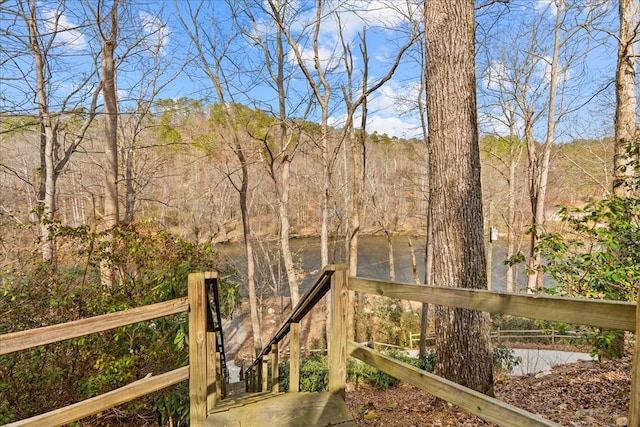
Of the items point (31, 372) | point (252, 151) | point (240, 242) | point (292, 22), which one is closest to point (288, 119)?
point (252, 151)

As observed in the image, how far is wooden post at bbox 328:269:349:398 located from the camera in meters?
1.99

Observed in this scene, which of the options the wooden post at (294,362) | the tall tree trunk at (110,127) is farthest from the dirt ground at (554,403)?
the tall tree trunk at (110,127)

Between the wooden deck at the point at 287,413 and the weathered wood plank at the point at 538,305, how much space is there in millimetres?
771

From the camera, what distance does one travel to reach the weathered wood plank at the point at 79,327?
129cm

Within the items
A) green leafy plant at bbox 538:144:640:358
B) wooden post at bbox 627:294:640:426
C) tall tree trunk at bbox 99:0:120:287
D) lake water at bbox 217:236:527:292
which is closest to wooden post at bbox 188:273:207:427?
wooden post at bbox 627:294:640:426

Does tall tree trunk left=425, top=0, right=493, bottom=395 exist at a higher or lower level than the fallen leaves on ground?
higher

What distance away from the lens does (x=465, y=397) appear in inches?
53.5

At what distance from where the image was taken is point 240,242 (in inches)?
877

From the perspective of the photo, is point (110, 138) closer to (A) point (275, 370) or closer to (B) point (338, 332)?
(A) point (275, 370)

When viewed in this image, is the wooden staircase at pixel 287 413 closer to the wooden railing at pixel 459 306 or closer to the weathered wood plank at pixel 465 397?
the wooden railing at pixel 459 306

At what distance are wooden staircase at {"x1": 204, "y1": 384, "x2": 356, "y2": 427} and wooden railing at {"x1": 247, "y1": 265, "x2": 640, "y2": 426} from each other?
13cm

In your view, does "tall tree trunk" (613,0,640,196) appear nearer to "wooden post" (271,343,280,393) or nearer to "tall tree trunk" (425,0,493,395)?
"tall tree trunk" (425,0,493,395)

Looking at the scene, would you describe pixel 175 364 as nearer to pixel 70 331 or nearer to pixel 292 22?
pixel 70 331

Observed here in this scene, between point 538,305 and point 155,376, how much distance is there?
5.70 feet
